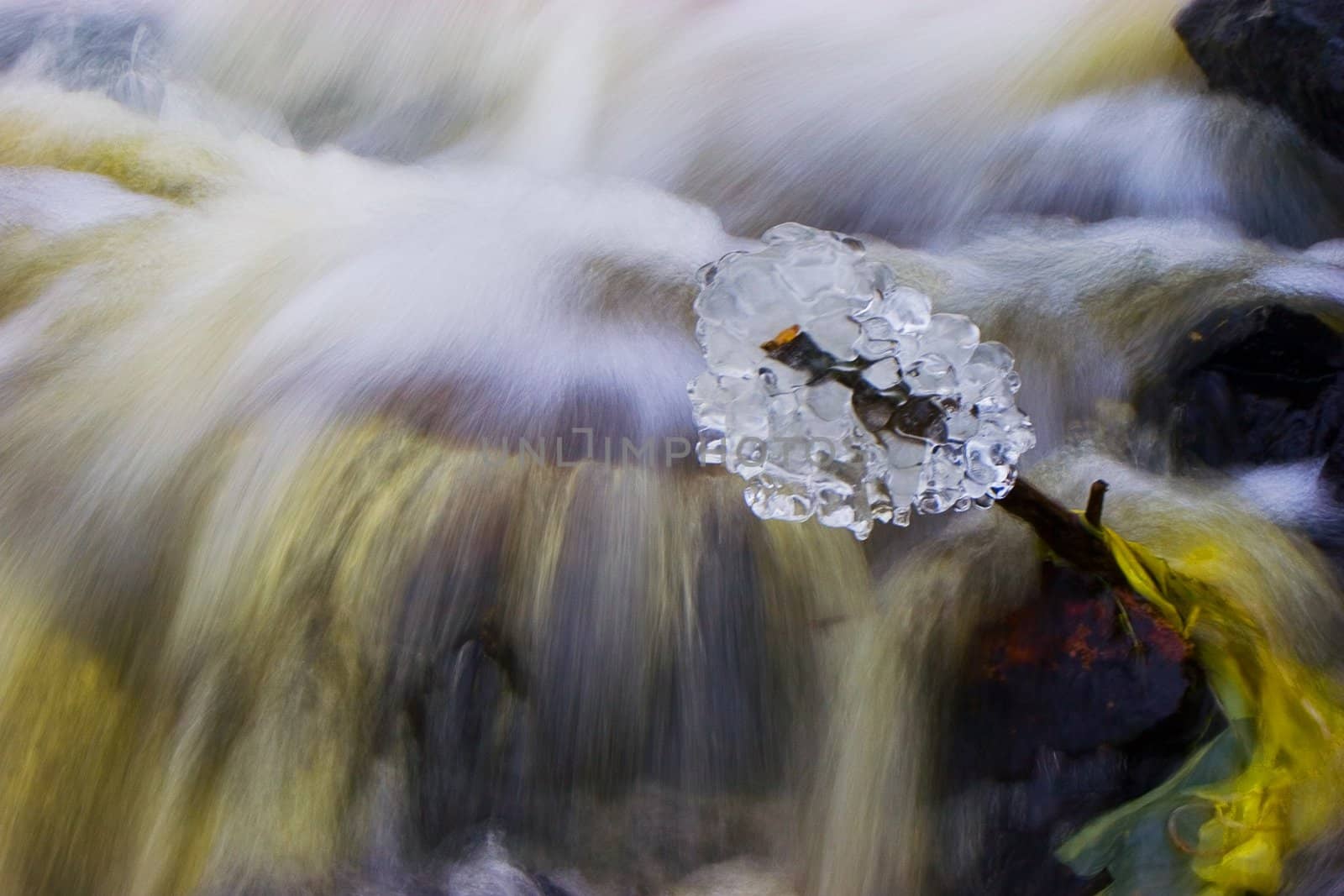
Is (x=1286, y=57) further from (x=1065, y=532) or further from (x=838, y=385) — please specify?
(x=838, y=385)

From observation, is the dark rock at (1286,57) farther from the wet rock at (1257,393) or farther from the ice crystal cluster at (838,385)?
the ice crystal cluster at (838,385)

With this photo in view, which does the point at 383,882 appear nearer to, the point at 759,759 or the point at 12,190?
the point at 759,759

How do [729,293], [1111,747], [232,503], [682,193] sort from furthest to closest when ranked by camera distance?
[682,193] < [232,503] < [1111,747] < [729,293]

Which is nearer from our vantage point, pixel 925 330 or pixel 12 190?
pixel 925 330

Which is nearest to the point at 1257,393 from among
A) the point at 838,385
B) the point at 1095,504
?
the point at 1095,504

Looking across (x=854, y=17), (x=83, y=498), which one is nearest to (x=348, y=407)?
(x=83, y=498)

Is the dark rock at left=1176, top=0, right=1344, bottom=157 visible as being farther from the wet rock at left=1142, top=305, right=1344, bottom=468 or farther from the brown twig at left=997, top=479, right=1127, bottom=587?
the brown twig at left=997, top=479, right=1127, bottom=587
